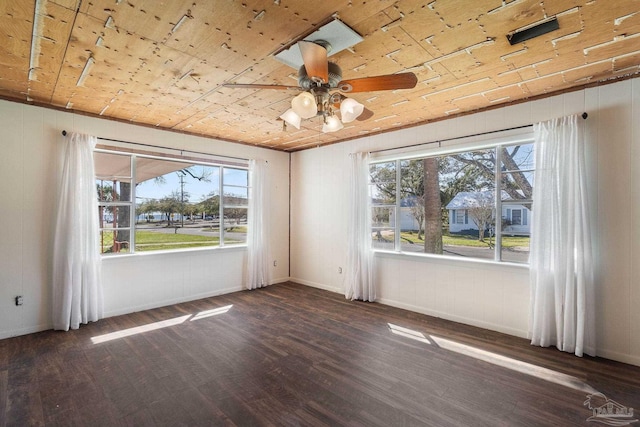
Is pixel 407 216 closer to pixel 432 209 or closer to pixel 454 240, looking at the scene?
pixel 432 209

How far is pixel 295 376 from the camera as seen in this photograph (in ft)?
8.52

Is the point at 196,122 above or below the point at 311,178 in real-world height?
above

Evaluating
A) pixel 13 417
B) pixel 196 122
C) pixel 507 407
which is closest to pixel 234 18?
pixel 196 122

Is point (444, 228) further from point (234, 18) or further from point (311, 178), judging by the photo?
point (234, 18)

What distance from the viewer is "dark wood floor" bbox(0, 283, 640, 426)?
2.10 meters

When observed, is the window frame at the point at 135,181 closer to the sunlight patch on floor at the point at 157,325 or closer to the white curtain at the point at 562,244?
the sunlight patch on floor at the point at 157,325

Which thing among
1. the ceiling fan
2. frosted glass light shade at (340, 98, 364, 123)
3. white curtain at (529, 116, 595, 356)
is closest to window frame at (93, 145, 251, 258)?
the ceiling fan

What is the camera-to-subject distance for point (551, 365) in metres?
2.78

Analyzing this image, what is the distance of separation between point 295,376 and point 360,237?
8.60ft

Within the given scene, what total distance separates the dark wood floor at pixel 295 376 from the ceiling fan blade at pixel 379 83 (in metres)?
2.34

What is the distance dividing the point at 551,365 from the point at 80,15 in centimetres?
469

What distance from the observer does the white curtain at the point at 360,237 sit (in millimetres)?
4785

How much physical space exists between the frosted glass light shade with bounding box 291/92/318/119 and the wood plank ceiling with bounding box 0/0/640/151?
1.44 feet

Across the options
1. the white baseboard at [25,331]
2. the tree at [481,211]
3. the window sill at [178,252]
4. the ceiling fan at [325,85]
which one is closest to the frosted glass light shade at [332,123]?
the ceiling fan at [325,85]
